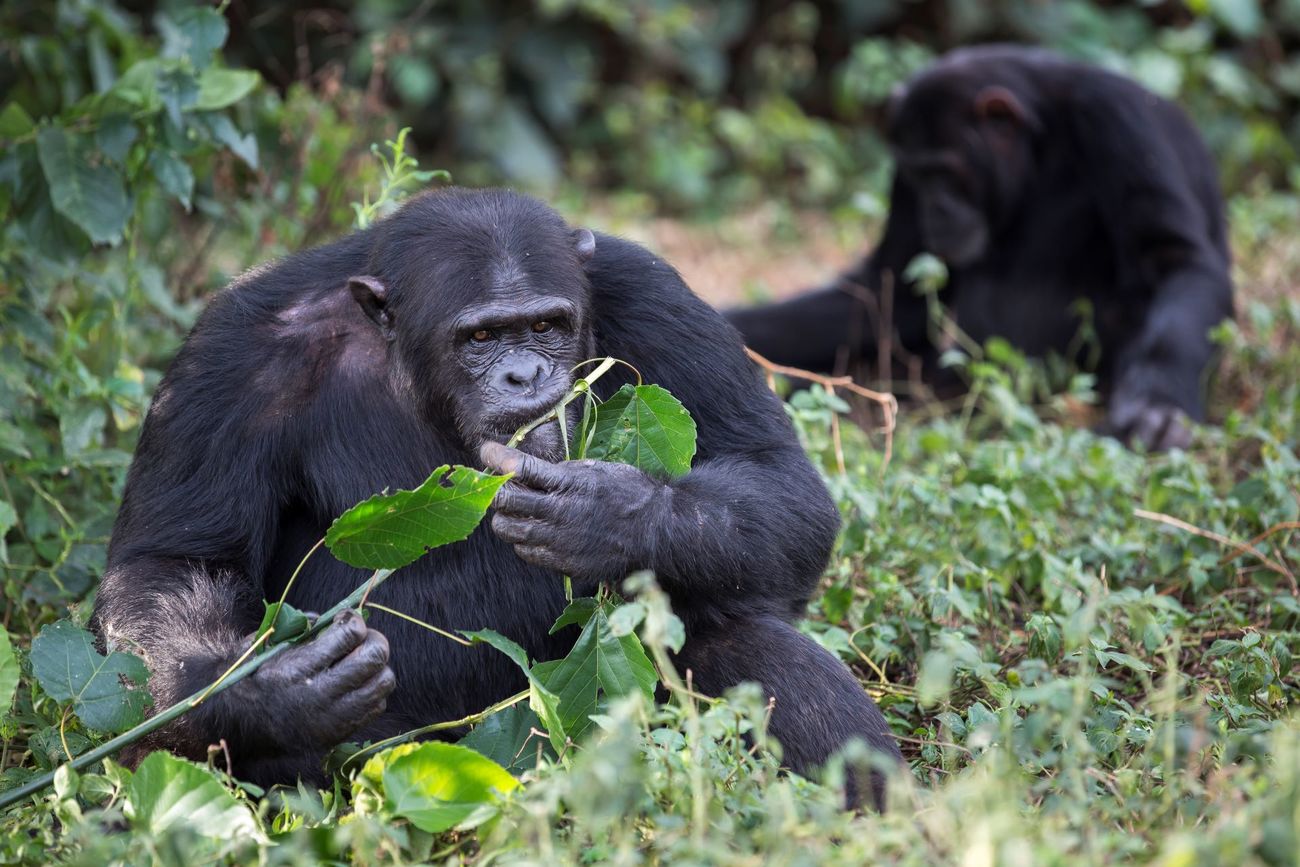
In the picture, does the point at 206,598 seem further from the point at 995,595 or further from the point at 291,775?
the point at 995,595

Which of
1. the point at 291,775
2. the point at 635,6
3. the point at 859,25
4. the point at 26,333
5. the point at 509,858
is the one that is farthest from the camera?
the point at 859,25

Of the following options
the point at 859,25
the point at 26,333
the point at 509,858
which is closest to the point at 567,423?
the point at 509,858

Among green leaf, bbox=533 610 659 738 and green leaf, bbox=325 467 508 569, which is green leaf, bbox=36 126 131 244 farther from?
green leaf, bbox=533 610 659 738

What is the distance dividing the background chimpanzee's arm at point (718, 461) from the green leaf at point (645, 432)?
0.09 meters

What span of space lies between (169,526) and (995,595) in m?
2.96

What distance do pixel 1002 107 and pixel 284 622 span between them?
263 inches

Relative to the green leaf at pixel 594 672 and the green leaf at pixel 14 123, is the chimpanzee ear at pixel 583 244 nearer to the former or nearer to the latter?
the green leaf at pixel 594 672

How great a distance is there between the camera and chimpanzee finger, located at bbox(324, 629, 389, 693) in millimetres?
4008

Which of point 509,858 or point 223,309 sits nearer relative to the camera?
point 509,858

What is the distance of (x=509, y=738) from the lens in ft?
14.2

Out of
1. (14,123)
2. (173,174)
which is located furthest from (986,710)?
(14,123)

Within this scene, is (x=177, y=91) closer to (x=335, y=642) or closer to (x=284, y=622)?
(x=284, y=622)

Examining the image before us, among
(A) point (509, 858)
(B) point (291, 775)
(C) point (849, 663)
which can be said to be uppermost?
(A) point (509, 858)

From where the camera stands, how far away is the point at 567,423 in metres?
4.56
